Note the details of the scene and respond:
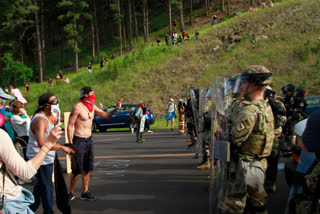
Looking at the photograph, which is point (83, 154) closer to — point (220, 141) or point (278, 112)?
point (220, 141)

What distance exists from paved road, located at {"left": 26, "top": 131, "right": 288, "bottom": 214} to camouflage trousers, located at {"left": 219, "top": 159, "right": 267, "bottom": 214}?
1.85 meters

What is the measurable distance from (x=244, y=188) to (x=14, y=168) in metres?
2.21

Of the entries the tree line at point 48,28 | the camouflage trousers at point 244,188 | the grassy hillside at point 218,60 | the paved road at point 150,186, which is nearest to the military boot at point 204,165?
the paved road at point 150,186

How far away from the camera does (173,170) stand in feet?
27.1

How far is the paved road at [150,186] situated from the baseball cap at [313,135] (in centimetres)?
283

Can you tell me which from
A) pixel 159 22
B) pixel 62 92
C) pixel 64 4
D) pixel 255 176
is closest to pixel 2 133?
pixel 255 176

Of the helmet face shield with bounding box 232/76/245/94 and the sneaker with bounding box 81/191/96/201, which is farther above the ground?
the helmet face shield with bounding box 232/76/245/94

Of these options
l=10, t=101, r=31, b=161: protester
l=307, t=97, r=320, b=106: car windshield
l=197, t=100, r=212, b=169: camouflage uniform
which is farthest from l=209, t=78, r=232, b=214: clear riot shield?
l=307, t=97, r=320, b=106: car windshield

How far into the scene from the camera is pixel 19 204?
2.82 metres

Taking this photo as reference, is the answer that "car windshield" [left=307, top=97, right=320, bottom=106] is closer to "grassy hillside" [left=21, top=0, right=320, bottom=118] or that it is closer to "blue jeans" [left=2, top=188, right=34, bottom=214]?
"grassy hillside" [left=21, top=0, right=320, bottom=118]

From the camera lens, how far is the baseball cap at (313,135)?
261 cm

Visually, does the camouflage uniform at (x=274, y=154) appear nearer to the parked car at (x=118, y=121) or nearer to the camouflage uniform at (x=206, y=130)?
the camouflage uniform at (x=206, y=130)

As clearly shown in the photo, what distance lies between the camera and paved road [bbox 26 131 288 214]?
551cm

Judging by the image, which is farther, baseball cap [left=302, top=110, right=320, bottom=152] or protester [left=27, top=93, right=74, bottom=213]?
protester [left=27, top=93, right=74, bottom=213]
